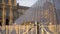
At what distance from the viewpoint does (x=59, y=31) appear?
556 cm

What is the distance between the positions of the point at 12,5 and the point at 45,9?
10404mm

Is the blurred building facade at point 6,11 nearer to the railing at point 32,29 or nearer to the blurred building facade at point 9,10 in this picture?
the blurred building facade at point 9,10

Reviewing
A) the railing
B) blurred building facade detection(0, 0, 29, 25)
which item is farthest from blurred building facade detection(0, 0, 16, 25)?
the railing

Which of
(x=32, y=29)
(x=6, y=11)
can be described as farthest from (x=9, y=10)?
(x=32, y=29)

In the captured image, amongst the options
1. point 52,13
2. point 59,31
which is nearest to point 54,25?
point 59,31

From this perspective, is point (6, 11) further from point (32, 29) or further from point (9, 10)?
point (32, 29)

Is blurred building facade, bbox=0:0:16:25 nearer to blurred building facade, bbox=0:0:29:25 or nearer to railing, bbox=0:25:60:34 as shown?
blurred building facade, bbox=0:0:29:25

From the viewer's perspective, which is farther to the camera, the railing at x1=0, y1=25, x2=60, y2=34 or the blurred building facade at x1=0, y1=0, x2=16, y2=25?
the blurred building facade at x1=0, y1=0, x2=16, y2=25

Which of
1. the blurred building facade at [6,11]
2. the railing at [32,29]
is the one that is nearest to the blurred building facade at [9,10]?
the blurred building facade at [6,11]

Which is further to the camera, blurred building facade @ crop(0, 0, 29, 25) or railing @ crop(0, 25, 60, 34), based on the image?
blurred building facade @ crop(0, 0, 29, 25)

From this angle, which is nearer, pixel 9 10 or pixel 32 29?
pixel 32 29

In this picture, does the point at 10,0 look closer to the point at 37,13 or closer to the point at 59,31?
the point at 37,13

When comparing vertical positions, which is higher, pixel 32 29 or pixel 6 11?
pixel 6 11

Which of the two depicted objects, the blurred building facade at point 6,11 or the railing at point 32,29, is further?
the blurred building facade at point 6,11
